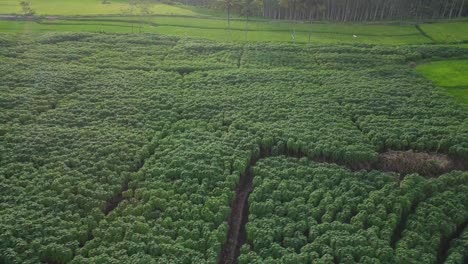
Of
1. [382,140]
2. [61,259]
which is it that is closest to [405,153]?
[382,140]

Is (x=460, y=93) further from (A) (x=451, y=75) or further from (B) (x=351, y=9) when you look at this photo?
(B) (x=351, y=9)

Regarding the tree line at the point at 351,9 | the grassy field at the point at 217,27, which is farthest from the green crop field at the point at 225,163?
the tree line at the point at 351,9

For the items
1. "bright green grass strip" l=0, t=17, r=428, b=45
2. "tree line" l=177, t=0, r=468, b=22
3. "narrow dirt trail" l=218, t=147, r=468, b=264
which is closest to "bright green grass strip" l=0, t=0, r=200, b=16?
"bright green grass strip" l=0, t=17, r=428, b=45

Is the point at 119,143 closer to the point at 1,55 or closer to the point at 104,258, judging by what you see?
the point at 104,258

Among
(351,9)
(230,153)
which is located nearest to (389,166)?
(230,153)

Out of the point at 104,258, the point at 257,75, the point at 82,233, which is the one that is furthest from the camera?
the point at 257,75

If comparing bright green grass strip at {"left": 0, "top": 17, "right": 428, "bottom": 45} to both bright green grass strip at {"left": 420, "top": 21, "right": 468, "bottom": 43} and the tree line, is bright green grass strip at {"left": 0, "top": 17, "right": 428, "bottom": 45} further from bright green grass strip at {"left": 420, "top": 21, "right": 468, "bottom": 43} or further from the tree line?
the tree line
